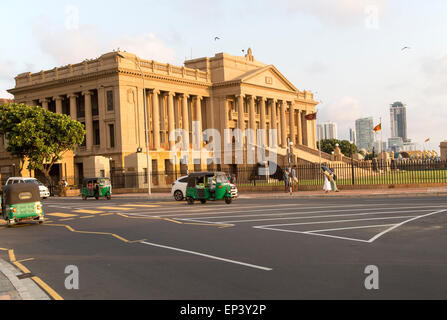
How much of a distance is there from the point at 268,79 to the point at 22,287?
69.7 metres

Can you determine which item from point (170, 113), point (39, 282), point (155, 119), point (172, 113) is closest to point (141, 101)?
point (155, 119)

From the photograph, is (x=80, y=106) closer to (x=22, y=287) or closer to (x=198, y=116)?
(x=198, y=116)

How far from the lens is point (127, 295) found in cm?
745

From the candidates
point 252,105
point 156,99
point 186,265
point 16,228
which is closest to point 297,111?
point 252,105

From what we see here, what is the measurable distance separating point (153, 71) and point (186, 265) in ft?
180

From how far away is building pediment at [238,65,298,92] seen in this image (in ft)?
235

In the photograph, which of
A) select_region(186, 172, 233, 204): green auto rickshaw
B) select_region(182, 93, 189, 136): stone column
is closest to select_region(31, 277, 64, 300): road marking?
select_region(186, 172, 233, 204): green auto rickshaw

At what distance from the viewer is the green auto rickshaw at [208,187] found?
26797 mm

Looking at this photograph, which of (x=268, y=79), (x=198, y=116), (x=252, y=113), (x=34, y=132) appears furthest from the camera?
(x=268, y=79)

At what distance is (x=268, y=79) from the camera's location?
7556 cm

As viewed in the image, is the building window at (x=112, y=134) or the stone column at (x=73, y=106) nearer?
the building window at (x=112, y=134)

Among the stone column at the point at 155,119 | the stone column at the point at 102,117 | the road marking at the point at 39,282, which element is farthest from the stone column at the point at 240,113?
the road marking at the point at 39,282

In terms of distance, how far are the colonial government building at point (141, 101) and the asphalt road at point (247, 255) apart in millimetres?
36590

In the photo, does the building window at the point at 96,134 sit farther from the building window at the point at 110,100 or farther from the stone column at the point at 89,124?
the building window at the point at 110,100
